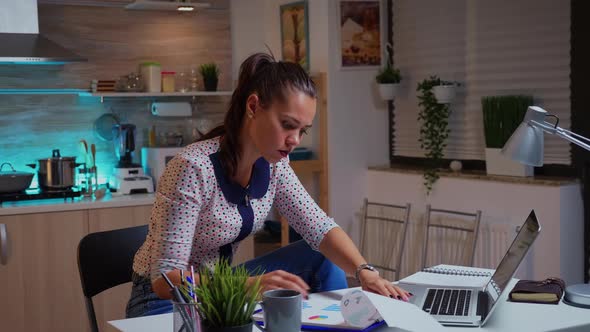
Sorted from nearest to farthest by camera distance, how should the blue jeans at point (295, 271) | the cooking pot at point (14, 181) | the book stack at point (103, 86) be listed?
1. the blue jeans at point (295, 271)
2. the cooking pot at point (14, 181)
3. the book stack at point (103, 86)

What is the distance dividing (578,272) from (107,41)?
2912 millimetres

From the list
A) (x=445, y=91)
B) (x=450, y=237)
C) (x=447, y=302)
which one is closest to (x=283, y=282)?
(x=447, y=302)

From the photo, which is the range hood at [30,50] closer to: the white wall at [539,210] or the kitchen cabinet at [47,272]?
the kitchen cabinet at [47,272]

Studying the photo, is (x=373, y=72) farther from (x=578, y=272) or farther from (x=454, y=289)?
(x=454, y=289)

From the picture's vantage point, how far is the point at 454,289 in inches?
83.0

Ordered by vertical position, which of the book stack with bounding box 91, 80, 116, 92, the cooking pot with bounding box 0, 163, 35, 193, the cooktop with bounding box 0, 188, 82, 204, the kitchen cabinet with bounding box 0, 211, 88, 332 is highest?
the book stack with bounding box 91, 80, 116, 92

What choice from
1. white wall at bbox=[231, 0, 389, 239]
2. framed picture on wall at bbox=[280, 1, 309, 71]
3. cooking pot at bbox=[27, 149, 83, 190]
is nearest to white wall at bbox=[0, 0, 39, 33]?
cooking pot at bbox=[27, 149, 83, 190]

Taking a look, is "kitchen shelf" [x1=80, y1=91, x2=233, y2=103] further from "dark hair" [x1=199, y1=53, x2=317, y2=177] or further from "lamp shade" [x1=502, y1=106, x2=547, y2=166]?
"lamp shade" [x1=502, y1=106, x2=547, y2=166]

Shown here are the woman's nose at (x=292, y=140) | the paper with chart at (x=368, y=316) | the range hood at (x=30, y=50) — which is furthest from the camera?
the range hood at (x=30, y=50)

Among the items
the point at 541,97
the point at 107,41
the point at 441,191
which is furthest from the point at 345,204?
the point at 107,41

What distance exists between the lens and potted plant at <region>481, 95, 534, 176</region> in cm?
394

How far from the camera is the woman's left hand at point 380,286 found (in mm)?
2053

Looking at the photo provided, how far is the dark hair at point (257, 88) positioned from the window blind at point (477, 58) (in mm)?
2118

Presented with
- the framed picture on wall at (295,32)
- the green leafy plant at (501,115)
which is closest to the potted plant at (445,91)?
the green leafy plant at (501,115)
